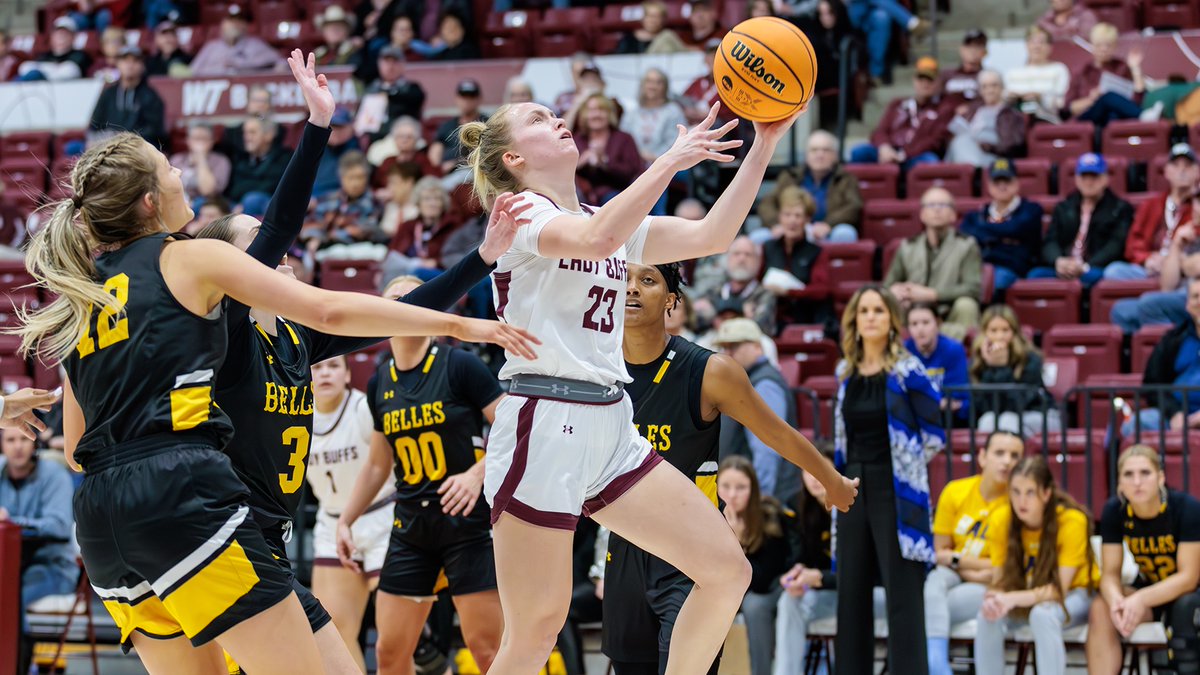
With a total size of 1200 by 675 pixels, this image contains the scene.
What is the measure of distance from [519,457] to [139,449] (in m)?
1.09

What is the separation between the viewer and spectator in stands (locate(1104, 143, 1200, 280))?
34.8ft

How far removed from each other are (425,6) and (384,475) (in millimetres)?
10302

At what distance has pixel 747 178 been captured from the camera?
14.4ft

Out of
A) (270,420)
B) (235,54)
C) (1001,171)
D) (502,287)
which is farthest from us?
(235,54)

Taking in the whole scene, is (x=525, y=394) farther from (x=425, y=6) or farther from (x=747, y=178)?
(x=425, y=6)

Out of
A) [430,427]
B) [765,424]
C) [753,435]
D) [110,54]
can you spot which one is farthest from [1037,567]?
[110,54]

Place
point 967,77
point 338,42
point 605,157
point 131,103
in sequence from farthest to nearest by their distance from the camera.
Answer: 1. point 338,42
2. point 131,103
3. point 967,77
4. point 605,157

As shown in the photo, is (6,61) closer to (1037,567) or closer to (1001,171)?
(1001,171)

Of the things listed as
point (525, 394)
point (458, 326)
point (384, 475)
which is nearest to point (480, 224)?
point (384, 475)

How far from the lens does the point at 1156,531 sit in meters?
7.49

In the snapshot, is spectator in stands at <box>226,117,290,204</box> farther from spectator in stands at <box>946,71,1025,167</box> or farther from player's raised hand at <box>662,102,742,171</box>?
player's raised hand at <box>662,102,742,171</box>

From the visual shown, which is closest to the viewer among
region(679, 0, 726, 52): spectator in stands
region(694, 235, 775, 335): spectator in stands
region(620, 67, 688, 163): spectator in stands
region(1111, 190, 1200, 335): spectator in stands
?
region(1111, 190, 1200, 335): spectator in stands

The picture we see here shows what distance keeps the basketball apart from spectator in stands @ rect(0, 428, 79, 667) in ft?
20.0

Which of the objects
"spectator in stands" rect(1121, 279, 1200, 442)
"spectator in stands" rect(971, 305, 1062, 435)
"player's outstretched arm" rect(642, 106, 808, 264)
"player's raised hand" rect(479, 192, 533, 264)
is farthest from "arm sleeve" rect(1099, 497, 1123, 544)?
"player's raised hand" rect(479, 192, 533, 264)
